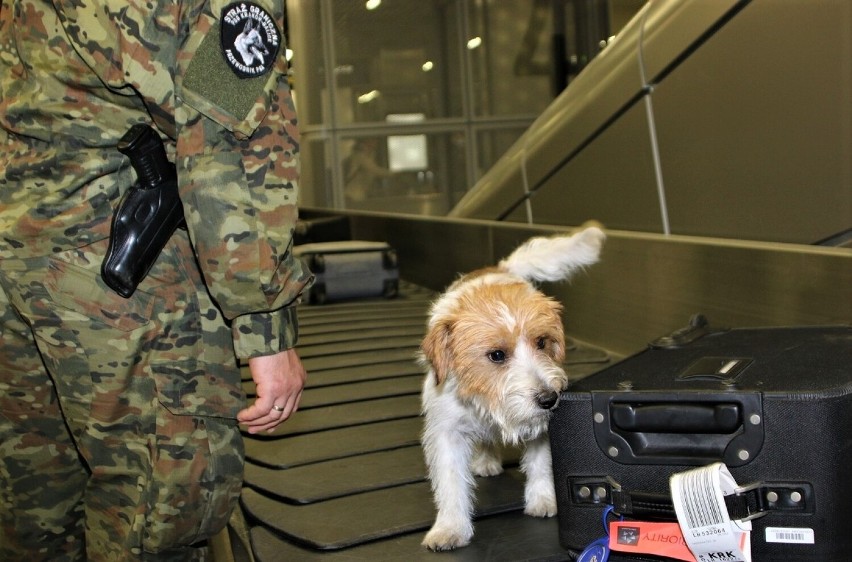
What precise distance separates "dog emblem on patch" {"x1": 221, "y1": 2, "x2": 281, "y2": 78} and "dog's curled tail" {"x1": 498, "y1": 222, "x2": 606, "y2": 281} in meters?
1.48

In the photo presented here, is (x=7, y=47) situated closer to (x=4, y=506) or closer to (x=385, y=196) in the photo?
(x=4, y=506)

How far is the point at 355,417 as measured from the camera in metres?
3.65

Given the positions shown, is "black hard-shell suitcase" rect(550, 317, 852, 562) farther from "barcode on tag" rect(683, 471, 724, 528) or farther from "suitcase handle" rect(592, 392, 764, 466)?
"barcode on tag" rect(683, 471, 724, 528)

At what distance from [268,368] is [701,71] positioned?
122 inches

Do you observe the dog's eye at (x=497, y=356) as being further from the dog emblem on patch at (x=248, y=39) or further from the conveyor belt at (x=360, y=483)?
the dog emblem on patch at (x=248, y=39)

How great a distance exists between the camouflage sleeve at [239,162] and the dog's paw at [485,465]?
122 cm

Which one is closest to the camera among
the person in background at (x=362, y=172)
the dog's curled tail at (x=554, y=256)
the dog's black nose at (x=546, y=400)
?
the dog's black nose at (x=546, y=400)

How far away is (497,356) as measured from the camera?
2.48m

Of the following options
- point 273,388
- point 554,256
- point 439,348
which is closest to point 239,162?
point 273,388

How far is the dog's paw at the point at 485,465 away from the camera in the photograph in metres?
2.96

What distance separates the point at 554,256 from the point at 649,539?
131 cm

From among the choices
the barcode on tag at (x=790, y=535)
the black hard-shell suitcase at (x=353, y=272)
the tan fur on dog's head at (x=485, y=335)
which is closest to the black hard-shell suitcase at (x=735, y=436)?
the barcode on tag at (x=790, y=535)

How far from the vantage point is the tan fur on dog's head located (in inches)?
97.3

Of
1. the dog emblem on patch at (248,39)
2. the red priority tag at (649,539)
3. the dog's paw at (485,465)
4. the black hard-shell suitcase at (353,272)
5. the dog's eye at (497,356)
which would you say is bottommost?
the dog's paw at (485,465)
